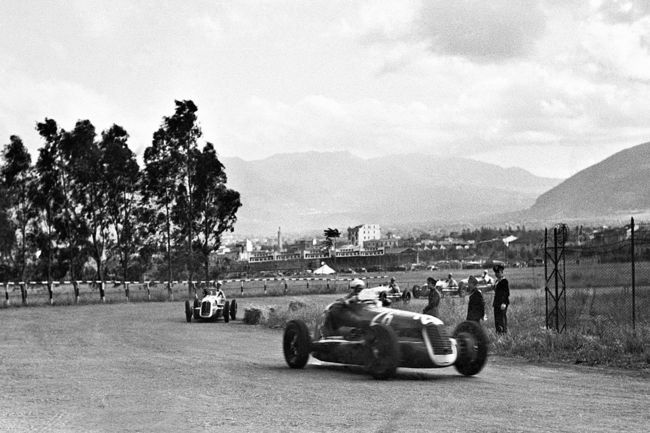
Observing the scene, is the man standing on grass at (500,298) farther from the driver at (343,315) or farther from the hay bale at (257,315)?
the hay bale at (257,315)

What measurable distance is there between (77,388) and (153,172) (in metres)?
55.8

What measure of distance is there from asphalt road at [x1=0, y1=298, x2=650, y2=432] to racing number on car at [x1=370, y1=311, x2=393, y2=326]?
0.95 metres

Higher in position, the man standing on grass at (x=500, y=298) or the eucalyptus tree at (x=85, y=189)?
the eucalyptus tree at (x=85, y=189)

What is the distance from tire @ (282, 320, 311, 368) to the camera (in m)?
18.2

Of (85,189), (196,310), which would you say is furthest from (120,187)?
(196,310)

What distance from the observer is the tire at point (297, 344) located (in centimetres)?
1819

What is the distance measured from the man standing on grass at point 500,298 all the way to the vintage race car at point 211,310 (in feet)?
48.5

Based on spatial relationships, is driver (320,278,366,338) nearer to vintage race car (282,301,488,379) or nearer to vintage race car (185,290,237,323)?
vintage race car (282,301,488,379)

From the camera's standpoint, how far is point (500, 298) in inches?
936

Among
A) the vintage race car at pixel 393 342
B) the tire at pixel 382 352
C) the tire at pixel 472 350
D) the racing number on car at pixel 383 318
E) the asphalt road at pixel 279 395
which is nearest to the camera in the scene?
the asphalt road at pixel 279 395

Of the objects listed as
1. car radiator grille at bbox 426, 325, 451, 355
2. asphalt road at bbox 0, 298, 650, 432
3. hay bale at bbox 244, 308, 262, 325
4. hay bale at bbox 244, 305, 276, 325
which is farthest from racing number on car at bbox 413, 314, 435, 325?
hay bale at bbox 244, 308, 262, 325

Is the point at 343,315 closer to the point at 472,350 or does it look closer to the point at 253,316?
the point at 472,350

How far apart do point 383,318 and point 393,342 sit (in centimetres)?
104

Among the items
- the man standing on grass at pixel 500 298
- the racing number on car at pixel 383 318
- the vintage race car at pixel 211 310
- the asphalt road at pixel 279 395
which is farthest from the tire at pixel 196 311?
the racing number on car at pixel 383 318
